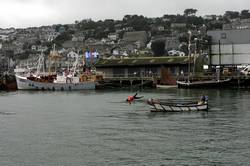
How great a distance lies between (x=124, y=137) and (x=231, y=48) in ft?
235

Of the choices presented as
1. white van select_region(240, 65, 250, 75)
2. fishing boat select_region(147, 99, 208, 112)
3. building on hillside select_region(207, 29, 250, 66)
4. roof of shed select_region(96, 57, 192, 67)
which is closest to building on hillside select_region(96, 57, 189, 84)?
roof of shed select_region(96, 57, 192, 67)

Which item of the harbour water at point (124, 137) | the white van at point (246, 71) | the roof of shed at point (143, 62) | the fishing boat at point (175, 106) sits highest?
the roof of shed at point (143, 62)

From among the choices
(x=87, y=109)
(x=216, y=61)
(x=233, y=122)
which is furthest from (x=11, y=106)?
(x=216, y=61)

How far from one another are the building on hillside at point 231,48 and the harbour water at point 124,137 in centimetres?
4916

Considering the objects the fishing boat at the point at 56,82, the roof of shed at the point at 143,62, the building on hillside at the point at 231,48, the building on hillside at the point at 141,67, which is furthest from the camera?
the roof of shed at the point at 143,62

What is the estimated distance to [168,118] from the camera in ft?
163

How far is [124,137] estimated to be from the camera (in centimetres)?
3909

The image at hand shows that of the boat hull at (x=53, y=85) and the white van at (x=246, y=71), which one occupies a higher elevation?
the white van at (x=246, y=71)

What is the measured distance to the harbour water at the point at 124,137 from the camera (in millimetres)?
32344

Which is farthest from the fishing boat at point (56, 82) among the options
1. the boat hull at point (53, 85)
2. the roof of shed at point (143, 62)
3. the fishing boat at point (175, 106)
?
the fishing boat at point (175, 106)

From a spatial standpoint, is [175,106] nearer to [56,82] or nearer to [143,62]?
[56,82]

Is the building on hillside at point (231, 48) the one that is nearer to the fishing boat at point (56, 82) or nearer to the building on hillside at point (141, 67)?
the building on hillside at point (141, 67)

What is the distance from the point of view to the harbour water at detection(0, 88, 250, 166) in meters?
32.3

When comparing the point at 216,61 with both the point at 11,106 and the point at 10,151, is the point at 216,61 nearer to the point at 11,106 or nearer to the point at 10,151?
the point at 11,106
